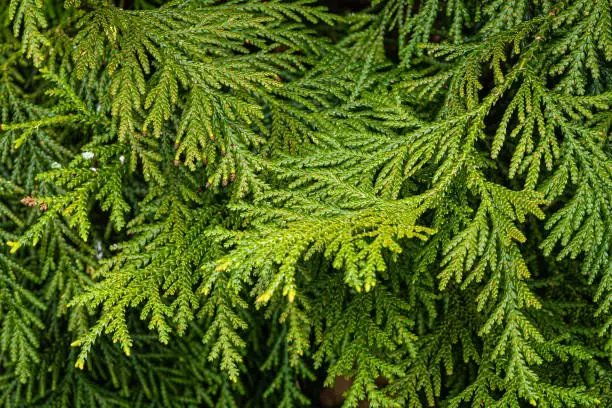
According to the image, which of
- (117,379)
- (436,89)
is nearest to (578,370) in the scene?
(436,89)

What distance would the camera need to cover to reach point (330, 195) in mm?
2342

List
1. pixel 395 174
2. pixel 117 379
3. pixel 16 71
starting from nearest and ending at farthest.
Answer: pixel 395 174
pixel 16 71
pixel 117 379

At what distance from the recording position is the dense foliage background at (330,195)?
7.27 feet

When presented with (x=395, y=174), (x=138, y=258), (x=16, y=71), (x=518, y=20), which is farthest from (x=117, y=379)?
(x=518, y=20)

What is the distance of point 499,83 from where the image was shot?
2510mm

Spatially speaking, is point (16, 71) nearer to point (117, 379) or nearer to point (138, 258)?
point (138, 258)

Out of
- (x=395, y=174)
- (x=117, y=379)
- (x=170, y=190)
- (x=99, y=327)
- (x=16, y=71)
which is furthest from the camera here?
(x=117, y=379)

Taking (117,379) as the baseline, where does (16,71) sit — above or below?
above

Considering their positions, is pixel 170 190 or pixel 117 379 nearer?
pixel 170 190

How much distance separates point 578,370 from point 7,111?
3.54 meters

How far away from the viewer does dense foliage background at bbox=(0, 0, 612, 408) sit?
87.3 inches

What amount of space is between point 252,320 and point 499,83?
205 centimetres

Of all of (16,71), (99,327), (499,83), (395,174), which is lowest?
(99,327)

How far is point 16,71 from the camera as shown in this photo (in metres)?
3.24
